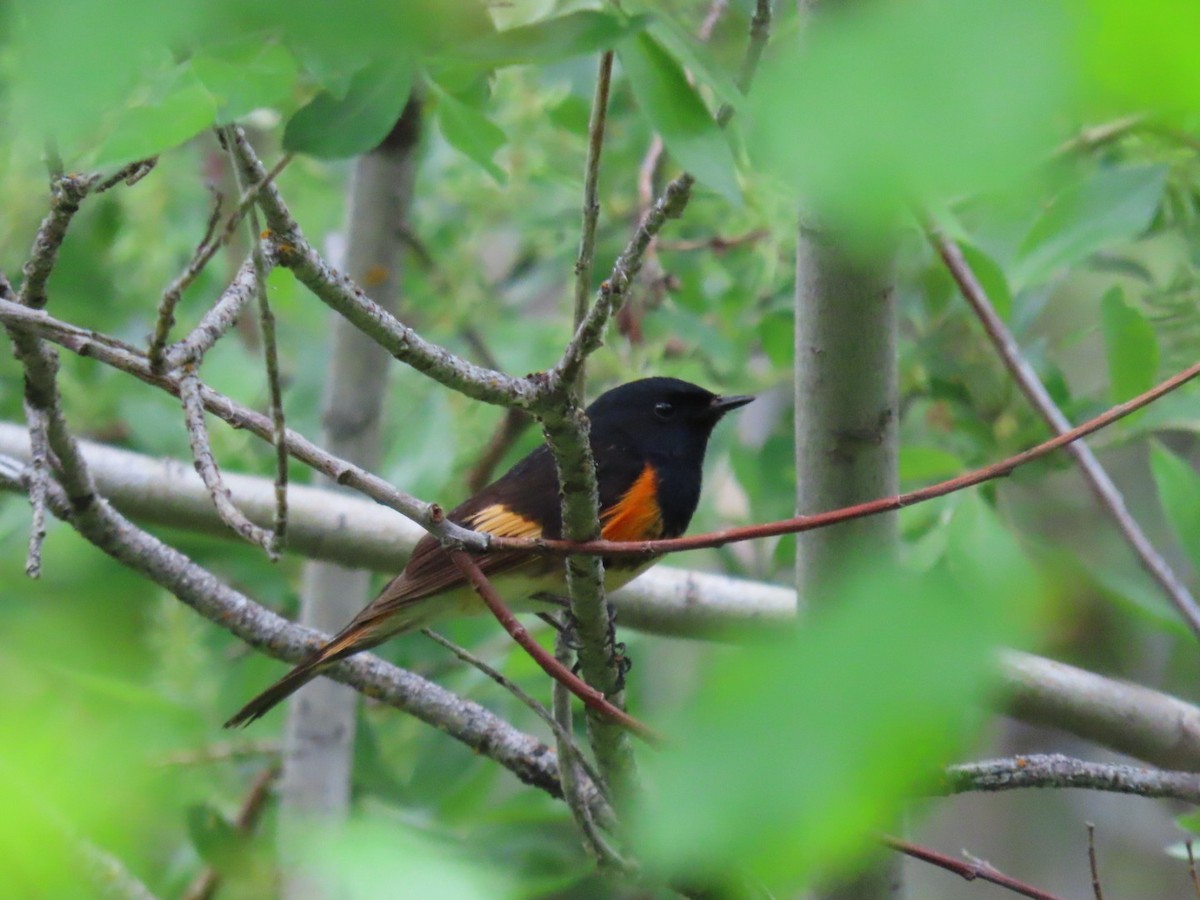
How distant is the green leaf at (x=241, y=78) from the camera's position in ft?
3.51

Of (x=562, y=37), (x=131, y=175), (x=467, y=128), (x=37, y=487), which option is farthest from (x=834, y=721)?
(x=467, y=128)

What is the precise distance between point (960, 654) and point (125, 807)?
483 mm

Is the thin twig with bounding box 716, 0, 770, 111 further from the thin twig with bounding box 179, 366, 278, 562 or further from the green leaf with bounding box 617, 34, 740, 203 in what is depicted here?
the thin twig with bounding box 179, 366, 278, 562

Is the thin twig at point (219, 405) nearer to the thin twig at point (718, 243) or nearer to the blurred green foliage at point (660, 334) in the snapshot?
the blurred green foliage at point (660, 334)

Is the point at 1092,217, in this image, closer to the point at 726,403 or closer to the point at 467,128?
the point at 726,403

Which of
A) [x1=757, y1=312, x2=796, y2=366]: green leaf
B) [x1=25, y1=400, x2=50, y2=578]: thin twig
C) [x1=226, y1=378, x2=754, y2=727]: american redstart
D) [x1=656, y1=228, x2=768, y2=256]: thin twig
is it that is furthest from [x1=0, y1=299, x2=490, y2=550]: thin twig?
[x1=656, y1=228, x2=768, y2=256]: thin twig

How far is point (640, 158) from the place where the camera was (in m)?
3.74

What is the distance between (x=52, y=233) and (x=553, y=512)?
1.22m

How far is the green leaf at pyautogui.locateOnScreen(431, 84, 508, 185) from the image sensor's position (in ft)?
5.61

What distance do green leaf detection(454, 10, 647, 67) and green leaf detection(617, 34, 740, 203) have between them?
20 cm

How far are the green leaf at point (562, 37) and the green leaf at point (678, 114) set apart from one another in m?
0.20

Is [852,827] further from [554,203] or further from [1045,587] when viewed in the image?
[554,203]

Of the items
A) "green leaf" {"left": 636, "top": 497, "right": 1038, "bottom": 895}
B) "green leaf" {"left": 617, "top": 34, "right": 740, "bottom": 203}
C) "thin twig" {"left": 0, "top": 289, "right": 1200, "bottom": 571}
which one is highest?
"green leaf" {"left": 617, "top": 34, "right": 740, "bottom": 203}

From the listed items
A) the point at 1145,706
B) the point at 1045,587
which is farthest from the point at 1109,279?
the point at 1045,587
